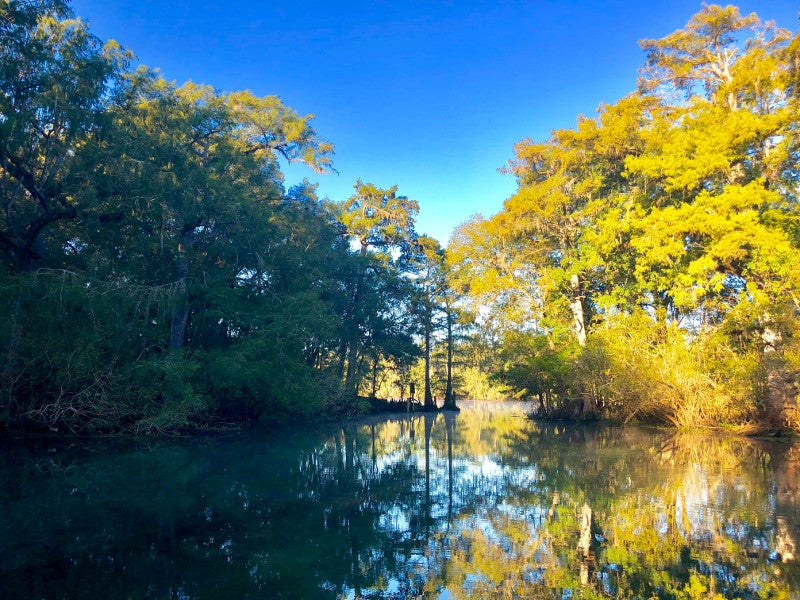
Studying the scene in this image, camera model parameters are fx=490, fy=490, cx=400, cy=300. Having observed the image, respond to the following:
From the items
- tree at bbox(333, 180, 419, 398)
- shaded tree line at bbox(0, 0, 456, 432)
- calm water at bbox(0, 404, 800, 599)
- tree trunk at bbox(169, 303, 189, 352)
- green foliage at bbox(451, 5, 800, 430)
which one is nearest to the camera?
calm water at bbox(0, 404, 800, 599)

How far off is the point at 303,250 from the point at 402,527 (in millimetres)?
16721

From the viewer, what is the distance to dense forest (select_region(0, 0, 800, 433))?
12352mm

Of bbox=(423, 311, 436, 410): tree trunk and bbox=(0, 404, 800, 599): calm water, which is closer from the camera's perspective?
Result: bbox=(0, 404, 800, 599): calm water

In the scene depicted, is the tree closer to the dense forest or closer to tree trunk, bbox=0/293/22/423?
the dense forest

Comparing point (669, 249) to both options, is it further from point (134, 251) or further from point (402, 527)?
point (134, 251)

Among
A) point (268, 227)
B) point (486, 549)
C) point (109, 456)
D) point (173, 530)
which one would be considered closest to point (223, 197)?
point (268, 227)

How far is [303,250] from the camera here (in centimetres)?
2078

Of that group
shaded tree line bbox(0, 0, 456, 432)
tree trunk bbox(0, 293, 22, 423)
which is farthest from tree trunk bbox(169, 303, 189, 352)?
tree trunk bbox(0, 293, 22, 423)

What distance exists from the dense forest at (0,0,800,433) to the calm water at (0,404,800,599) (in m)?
3.87

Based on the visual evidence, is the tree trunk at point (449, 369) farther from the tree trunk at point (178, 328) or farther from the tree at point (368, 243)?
the tree trunk at point (178, 328)

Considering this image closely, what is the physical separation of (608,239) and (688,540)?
1533 centimetres

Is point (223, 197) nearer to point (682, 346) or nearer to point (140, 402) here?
point (140, 402)

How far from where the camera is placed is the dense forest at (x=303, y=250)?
1235 cm

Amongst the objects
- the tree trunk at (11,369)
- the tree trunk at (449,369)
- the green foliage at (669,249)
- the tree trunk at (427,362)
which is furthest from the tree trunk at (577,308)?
the tree trunk at (11,369)
